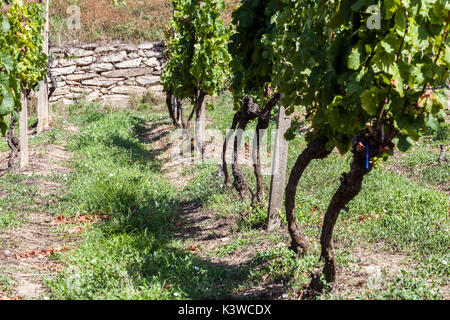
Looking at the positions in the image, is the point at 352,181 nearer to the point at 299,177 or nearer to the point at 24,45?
the point at 299,177

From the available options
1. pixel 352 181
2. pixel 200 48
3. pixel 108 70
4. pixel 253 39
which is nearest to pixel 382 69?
pixel 352 181

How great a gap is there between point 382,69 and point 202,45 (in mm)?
6829

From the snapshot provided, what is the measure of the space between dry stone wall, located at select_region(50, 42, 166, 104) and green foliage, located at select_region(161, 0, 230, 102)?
806 cm

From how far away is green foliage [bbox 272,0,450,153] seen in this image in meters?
2.29

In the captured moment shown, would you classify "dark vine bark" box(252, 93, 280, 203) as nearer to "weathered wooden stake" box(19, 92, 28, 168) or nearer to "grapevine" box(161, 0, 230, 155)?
"grapevine" box(161, 0, 230, 155)

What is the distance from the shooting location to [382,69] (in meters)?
2.27

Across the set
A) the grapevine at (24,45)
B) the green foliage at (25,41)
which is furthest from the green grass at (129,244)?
the green foliage at (25,41)

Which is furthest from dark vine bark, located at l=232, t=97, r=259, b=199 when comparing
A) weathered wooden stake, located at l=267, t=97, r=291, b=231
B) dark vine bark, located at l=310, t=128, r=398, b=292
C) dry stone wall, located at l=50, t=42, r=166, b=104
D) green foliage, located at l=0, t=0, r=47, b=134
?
dry stone wall, located at l=50, t=42, r=166, b=104

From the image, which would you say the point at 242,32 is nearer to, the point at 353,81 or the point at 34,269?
the point at 353,81

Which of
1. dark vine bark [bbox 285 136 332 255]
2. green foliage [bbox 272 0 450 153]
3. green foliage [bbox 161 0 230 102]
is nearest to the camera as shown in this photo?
green foliage [bbox 272 0 450 153]

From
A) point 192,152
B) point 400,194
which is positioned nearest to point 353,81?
point 400,194

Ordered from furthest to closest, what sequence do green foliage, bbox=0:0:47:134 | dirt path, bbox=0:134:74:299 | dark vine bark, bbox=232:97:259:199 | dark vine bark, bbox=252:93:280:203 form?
green foliage, bbox=0:0:47:134 → dark vine bark, bbox=232:97:259:199 → dark vine bark, bbox=252:93:280:203 → dirt path, bbox=0:134:74:299

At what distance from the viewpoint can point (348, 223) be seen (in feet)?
16.6
